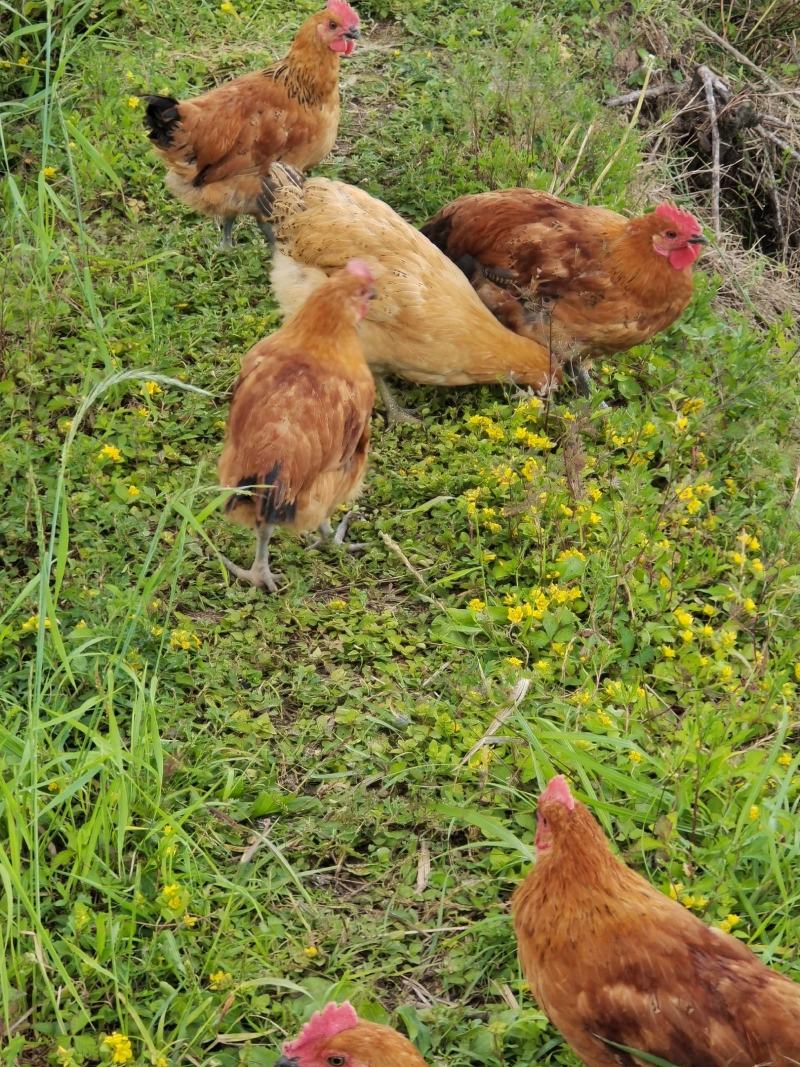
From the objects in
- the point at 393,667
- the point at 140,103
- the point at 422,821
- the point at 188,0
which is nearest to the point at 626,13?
the point at 188,0

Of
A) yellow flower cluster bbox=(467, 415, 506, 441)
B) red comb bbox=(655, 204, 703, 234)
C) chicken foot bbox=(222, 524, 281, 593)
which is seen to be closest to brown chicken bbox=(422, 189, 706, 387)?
red comb bbox=(655, 204, 703, 234)

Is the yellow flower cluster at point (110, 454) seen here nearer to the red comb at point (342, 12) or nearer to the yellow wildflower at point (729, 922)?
the red comb at point (342, 12)

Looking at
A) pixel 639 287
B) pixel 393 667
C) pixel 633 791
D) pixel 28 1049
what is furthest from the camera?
pixel 639 287

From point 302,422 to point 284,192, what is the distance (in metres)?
1.69

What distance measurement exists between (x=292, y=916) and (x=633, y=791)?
118 centimetres

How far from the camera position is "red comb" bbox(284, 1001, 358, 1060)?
2.74 metres

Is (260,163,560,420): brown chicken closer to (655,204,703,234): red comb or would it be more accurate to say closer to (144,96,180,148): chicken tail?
(144,96,180,148): chicken tail

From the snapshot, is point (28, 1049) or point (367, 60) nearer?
point (28, 1049)

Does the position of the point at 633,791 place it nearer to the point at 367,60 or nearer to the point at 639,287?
the point at 639,287

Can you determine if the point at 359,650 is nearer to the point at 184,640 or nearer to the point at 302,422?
the point at 184,640

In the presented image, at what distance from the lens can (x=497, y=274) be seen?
221 inches

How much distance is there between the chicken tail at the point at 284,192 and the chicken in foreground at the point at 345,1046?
3.82 meters

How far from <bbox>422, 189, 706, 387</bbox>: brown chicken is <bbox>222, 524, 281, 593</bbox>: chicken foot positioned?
5.78ft

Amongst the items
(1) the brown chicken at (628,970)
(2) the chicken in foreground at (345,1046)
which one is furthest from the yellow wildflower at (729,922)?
(2) the chicken in foreground at (345,1046)
